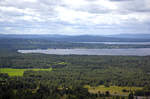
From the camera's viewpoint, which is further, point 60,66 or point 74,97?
point 60,66

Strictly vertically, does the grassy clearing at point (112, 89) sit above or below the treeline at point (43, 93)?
below

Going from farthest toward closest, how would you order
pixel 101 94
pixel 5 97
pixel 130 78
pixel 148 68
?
pixel 148 68 → pixel 130 78 → pixel 101 94 → pixel 5 97

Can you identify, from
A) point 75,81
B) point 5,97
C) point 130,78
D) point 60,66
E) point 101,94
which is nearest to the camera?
point 5,97

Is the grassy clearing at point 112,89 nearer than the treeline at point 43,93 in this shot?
No

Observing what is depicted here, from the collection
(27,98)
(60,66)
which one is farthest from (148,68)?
(27,98)

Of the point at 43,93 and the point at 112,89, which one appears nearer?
the point at 43,93

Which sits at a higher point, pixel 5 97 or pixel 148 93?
pixel 5 97

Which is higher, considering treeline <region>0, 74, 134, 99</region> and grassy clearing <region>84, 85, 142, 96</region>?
treeline <region>0, 74, 134, 99</region>

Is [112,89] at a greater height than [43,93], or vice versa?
[43,93]

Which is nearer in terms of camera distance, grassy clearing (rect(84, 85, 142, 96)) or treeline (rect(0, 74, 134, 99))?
treeline (rect(0, 74, 134, 99))

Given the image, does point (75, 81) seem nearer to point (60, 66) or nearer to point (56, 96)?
point (56, 96)
